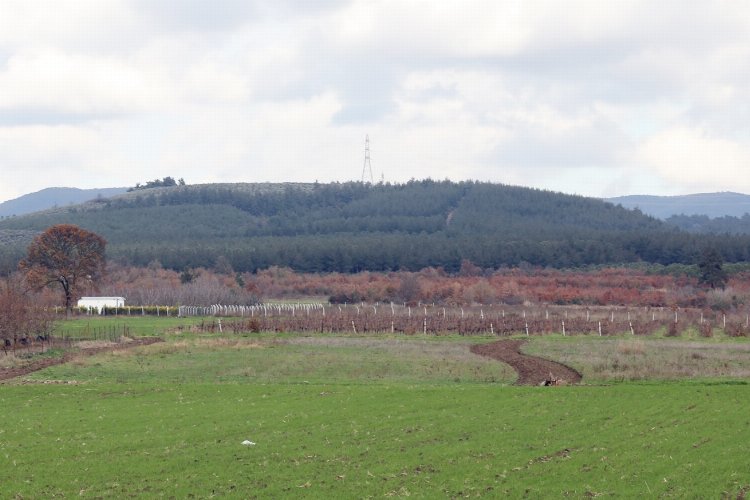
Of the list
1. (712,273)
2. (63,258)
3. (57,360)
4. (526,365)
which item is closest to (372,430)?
(526,365)

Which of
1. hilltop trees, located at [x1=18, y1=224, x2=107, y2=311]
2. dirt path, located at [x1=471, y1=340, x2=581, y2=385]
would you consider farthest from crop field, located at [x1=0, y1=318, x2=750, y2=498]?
hilltop trees, located at [x1=18, y1=224, x2=107, y2=311]

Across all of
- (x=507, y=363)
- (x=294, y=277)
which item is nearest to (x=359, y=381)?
(x=507, y=363)

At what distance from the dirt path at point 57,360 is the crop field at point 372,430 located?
141 cm

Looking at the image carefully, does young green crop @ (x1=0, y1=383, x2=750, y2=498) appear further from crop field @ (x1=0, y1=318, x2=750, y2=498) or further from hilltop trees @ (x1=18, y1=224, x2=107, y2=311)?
hilltop trees @ (x1=18, y1=224, x2=107, y2=311)

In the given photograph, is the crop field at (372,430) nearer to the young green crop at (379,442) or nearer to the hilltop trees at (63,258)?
the young green crop at (379,442)

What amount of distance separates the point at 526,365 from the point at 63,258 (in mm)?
54070

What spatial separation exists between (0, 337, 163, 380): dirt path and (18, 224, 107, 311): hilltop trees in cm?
3202

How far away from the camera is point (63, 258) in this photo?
8156 cm

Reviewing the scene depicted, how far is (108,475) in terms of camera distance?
695 inches

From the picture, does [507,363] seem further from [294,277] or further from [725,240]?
[725,240]

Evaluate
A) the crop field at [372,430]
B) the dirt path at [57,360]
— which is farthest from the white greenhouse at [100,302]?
the crop field at [372,430]

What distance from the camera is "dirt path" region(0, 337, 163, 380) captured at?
3672 cm

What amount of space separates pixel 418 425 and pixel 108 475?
7990mm

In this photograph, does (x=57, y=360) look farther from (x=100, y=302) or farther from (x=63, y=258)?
(x=100, y=302)
